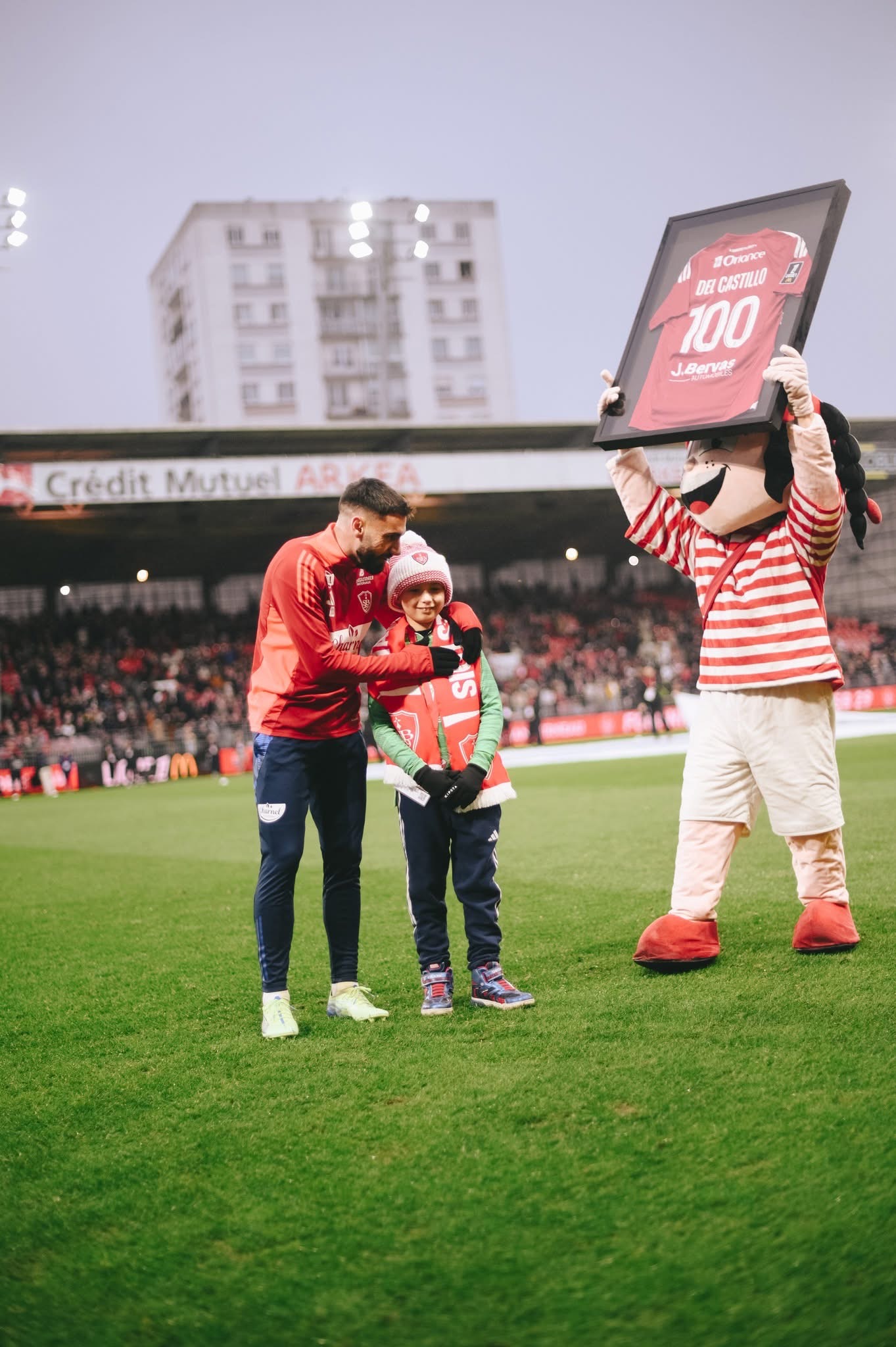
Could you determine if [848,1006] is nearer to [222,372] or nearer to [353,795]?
[353,795]

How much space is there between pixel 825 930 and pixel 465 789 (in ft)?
5.25

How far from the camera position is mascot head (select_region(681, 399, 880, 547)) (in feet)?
15.1

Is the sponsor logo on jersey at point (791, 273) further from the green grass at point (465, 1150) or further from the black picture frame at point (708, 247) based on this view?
the green grass at point (465, 1150)

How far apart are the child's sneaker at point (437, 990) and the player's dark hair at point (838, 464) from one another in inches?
85.6

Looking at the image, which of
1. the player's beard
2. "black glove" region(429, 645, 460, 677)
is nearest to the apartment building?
the player's beard

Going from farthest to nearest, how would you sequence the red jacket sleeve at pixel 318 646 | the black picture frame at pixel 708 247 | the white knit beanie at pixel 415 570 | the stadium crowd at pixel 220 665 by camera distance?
the stadium crowd at pixel 220 665
the black picture frame at pixel 708 247
the white knit beanie at pixel 415 570
the red jacket sleeve at pixel 318 646

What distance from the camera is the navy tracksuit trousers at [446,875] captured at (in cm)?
430

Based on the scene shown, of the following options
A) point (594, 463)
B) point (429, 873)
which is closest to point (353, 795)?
point (429, 873)

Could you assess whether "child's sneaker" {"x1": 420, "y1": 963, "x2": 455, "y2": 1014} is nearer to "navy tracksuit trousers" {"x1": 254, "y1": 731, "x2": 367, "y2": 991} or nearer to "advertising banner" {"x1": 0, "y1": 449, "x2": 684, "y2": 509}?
"navy tracksuit trousers" {"x1": 254, "y1": 731, "x2": 367, "y2": 991}

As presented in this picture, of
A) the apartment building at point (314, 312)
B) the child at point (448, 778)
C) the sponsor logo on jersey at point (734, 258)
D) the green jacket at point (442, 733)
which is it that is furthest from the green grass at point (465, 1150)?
the apartment building at point (314, 312)

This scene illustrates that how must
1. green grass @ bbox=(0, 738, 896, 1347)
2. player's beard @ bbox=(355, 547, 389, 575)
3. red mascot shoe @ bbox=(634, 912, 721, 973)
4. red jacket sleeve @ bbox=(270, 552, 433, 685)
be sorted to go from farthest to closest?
1. red mascot shoe @ bbox=(634, 912, 721, 973)
2. player's beard @ bbox=(355, 547, 389, 575)
3. red jacket sleeve @ bbox=(270, 552, 433, 685)
4. green grass @ bbox=(0, 738, 896, 1347)

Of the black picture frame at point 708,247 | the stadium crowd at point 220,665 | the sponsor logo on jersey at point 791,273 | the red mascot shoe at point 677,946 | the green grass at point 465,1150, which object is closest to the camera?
the green grass at point 465,1150

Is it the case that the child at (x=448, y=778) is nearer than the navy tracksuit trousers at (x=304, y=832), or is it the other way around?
the navy tracksuit trousers at (x=304, y=832)

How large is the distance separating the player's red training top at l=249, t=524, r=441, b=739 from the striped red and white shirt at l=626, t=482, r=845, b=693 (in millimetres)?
1300
